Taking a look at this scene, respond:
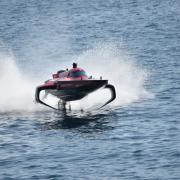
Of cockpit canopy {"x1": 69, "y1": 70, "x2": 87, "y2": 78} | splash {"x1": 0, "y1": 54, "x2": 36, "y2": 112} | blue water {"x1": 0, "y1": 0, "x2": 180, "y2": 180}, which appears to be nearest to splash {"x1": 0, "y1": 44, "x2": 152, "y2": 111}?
splash {"x1": 0, "y1": 54, "x2": 36, "y2": 112}

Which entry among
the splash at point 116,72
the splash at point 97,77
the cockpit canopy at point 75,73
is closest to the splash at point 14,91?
the splash at point 97,77

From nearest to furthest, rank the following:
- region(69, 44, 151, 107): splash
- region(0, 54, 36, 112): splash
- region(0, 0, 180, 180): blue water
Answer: region(0, 0, 180, 180): blue water < region(0, 54, 36, 112): splash < region(69, 44, 151, 107): splash

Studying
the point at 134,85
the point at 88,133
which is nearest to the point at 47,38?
the point at 134,85

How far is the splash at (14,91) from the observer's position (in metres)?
73.0

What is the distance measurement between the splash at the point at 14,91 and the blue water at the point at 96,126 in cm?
30

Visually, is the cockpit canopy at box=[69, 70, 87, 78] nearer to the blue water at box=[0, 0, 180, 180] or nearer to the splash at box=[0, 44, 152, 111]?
the blue water at box=[0, 0, 180, 180]

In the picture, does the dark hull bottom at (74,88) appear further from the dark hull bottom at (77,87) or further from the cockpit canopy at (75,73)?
the cockpit canopy at (75,73)

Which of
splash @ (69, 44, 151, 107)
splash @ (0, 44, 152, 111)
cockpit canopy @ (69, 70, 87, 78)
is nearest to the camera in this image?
cockpit canopy @ (69, 70, 87, 78)

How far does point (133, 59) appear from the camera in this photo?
→ 10206cm

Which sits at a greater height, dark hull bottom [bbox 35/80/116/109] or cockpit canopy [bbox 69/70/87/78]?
cockpit canopy [bbox 69/70/87/78]

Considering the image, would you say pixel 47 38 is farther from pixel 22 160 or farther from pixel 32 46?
pixel 22 160

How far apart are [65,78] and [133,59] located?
3371 centimetres

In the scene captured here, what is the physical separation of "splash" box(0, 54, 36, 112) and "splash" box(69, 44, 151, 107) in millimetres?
5098

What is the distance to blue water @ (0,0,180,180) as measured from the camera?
5269 cm
